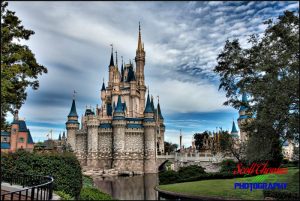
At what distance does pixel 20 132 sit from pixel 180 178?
18.9 m

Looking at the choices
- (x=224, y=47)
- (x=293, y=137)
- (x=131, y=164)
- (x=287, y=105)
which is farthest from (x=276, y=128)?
(x=131, y=164)

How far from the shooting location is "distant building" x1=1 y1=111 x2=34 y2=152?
656 inches

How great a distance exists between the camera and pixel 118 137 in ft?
208

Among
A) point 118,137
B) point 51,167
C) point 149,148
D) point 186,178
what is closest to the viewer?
point 51,167

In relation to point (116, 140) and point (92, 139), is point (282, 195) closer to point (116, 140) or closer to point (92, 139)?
point (116, 140)

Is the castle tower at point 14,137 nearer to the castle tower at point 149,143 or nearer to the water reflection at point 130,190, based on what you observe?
the water reflection at point 130,190

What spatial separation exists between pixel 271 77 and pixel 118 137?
162ft

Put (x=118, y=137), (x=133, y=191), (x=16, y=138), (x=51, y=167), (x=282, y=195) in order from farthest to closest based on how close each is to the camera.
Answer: (x=118, y=137), (x=133, y=191), (x=51, y=167), (x=16, y=138), (x=282, y=195)

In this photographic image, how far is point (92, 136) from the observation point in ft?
213

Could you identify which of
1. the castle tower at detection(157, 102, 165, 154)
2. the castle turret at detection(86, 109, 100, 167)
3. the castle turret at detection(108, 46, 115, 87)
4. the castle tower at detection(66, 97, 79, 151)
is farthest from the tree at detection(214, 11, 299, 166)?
the castle turret at detection(108, 46, 115, 87)

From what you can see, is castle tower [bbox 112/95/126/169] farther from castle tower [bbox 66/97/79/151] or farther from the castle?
castle tower [bbox 66/97/79/151]

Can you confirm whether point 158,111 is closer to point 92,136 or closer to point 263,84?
point 92,136

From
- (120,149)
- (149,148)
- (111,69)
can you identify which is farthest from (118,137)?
(111,69)

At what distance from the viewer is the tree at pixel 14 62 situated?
15594 mm
